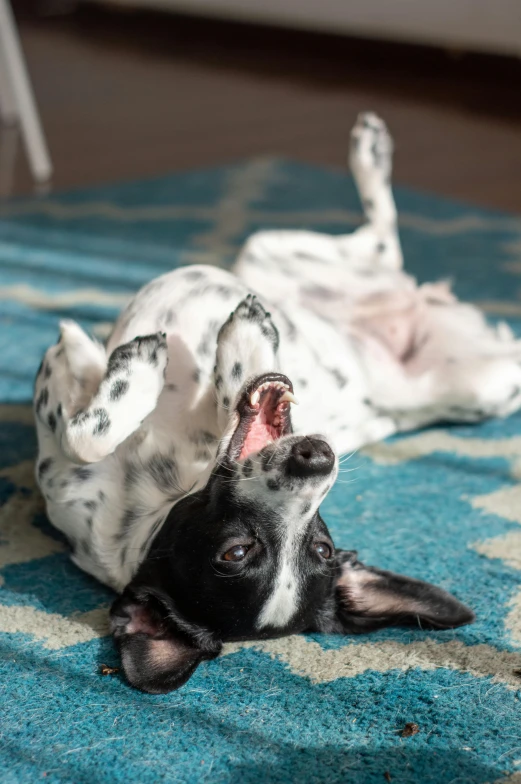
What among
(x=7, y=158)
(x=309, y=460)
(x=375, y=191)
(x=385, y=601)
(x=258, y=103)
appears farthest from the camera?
(x=258, y=103)

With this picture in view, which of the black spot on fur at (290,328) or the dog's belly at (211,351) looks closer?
the dog's belly at (211,351)

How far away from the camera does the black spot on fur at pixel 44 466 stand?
217 cm

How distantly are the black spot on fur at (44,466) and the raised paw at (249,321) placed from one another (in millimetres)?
477

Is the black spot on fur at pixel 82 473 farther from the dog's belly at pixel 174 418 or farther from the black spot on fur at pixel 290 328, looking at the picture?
the black spot on fur at pixel 290 328

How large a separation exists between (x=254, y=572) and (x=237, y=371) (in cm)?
54

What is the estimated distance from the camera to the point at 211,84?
24.4 feet

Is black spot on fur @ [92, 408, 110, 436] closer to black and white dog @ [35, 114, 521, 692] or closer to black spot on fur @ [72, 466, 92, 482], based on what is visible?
black and white dog @ [35, 114, 521, 692]

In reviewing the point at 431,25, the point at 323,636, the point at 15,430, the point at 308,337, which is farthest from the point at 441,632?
the point at 431,25

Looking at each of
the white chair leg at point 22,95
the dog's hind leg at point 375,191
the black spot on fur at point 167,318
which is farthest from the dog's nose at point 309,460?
the white chair leg at point 22,95

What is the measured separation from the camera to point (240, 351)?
7.07 ft

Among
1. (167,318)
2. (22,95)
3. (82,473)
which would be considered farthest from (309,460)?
(22,95)

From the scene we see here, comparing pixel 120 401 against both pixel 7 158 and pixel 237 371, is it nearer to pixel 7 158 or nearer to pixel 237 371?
pixel 237 371

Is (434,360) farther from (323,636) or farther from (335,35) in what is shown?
(335,35)

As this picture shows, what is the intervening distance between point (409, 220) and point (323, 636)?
2.85 meters
